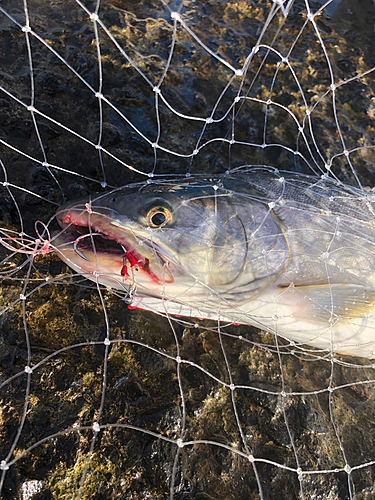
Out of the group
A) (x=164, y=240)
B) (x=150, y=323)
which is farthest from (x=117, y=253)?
(x=150, y=323)

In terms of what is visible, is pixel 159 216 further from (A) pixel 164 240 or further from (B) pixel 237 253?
(B) pixel 237 253

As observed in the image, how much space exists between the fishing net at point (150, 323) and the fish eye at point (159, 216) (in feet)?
2.22

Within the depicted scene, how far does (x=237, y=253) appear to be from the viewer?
7.88 feet

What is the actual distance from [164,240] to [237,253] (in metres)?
0.54

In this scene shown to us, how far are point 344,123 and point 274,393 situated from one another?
3148mm

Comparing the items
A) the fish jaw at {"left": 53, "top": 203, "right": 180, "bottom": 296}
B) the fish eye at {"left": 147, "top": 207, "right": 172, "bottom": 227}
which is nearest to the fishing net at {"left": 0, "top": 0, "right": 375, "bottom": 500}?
the fish jaw at {"left": 53, "top": 203, "right": 180, "bottom": 296}

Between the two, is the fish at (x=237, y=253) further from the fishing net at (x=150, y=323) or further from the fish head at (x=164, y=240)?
the fishing net at (x=150, y=323)

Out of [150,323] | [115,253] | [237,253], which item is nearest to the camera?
[115,253]

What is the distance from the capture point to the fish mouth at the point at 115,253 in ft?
7.40

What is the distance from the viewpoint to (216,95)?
3.69 m

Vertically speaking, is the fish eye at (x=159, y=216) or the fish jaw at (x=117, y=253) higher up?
the fish eye at (x=159, y=216)

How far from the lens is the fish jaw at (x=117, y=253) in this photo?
7.41 feet

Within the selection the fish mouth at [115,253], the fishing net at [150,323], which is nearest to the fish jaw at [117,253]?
the fish mouth at [115,253]

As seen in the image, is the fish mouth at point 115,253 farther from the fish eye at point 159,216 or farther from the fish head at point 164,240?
the fish eye at point 159,216
